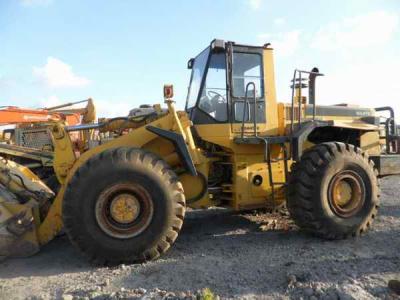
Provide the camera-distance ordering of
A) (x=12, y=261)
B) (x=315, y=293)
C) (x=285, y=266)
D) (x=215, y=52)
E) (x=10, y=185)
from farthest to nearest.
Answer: (x=215, y=52) < (x=10, y=185) < (x=12, y=261) < (x=285, y=266) < (x=315, y=293)

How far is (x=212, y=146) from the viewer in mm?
6809

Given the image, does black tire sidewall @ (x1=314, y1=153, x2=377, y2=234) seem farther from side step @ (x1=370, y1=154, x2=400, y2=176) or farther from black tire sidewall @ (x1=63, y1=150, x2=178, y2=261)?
black tire sidewall @ (x1=63, y1=150, x2=178, y2=261)

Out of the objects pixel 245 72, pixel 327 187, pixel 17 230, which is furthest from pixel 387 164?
pixel 17 230

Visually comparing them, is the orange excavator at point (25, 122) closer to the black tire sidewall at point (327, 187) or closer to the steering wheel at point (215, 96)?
the steering wheel at point (215, 96)

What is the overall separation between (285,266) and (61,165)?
3076 mm

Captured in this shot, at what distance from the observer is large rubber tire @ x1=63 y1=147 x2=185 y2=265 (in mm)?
5227

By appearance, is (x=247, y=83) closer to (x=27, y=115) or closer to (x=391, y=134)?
(x=391, y=134)

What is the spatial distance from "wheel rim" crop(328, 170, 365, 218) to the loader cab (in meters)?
1.38

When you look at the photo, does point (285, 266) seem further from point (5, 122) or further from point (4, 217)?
point (5, 122)

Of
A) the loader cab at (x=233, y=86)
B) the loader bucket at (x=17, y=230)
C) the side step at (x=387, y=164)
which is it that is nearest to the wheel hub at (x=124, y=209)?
the loader bucket at (x=17, y=230)

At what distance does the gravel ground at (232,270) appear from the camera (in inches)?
172

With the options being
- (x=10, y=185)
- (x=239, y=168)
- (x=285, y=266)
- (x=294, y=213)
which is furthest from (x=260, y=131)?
(x=10, y=185)

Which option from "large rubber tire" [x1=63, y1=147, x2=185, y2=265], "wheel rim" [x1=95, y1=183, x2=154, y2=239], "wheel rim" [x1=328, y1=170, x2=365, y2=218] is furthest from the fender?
"wheel rim" [x1=328, y1=170, x2=365, y2=218]

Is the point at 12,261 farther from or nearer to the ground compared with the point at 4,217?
nearer to the ground
